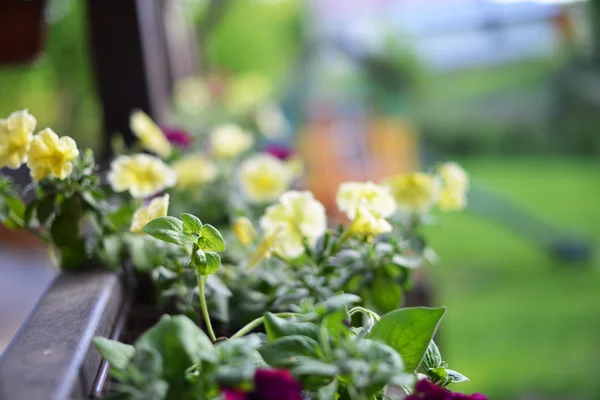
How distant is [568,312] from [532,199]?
205cm

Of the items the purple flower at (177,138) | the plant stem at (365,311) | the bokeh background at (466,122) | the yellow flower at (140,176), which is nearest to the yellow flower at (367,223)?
the plant stem at (365,311)

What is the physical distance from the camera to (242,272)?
0.78 metres

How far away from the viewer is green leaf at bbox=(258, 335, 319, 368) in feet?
1.50

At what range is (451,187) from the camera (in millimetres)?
822

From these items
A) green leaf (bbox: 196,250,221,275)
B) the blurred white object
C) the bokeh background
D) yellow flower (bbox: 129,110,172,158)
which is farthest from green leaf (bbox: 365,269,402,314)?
the blurred white object

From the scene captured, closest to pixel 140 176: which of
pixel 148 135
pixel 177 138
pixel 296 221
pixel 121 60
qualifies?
pixel 296 221

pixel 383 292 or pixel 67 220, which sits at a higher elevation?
pixel 67 220

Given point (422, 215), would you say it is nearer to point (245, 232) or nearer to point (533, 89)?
point (245, 232)

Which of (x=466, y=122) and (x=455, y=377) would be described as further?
(x=466, y=122)

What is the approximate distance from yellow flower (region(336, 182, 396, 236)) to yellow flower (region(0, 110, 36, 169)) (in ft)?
1.02

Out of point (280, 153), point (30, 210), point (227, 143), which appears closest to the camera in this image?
point (30, 210)

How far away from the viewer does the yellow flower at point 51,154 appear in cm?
64

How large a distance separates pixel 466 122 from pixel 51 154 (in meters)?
5.55

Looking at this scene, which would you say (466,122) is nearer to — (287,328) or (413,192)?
(413,192)
